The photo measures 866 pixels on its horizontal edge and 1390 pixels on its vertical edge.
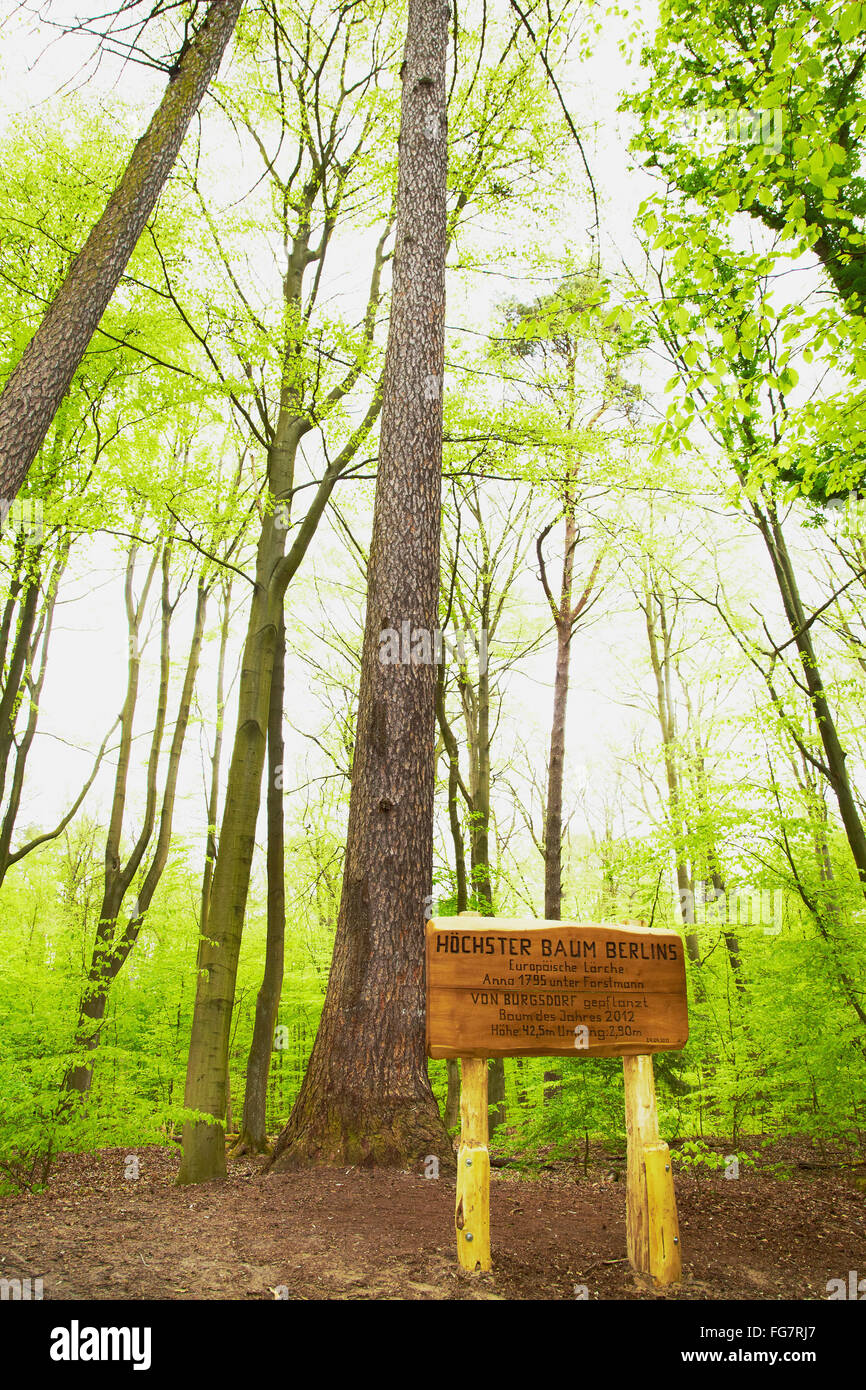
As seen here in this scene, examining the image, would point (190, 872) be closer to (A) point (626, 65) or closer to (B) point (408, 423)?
(B) point (408, 423)

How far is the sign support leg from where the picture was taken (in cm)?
318

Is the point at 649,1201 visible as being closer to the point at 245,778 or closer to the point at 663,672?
the point at 245,778

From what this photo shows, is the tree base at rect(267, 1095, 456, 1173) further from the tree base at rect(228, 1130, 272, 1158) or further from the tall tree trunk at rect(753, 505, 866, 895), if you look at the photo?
the tall tree trunk at rect(753, 505, 866, 895)

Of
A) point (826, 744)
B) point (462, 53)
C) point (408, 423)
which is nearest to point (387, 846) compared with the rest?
point (408, 423)

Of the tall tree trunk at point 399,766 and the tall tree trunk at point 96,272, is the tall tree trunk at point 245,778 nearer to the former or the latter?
the tall tree trunk at point 399,766

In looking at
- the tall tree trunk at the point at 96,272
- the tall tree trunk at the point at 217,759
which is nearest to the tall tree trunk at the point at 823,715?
the tall tree trunk at the point at 96,272

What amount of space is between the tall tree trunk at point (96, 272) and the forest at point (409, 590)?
0.09ft

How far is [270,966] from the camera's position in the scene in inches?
302

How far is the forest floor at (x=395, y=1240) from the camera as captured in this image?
293cm

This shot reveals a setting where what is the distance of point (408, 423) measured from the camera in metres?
5.86

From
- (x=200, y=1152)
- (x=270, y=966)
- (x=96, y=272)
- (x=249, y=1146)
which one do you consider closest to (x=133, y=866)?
(x=270, y=966)

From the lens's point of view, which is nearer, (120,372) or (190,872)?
Answer: (120,372)

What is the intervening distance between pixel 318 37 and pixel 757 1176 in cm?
1277
